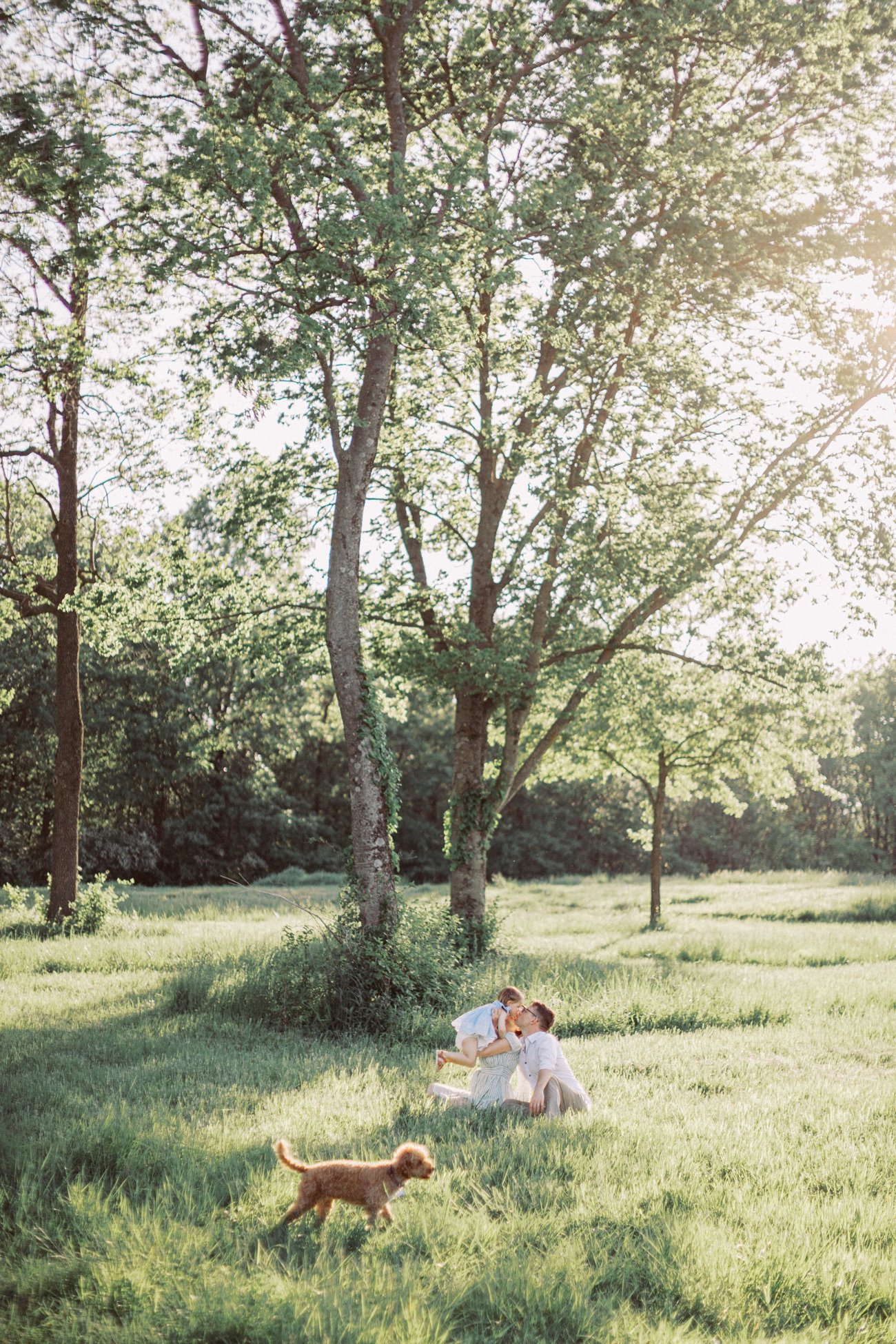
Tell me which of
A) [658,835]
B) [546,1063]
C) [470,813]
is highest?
[470,813]

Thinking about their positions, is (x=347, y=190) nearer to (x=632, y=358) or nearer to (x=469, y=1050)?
(x=632, y=358)

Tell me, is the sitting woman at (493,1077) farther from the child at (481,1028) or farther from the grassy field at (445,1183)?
the grassy field at (445,1183)

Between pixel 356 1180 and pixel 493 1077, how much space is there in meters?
3.27

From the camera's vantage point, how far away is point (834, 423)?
1791 cm

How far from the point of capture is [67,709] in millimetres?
19234

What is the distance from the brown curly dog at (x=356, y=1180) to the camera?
529 cm

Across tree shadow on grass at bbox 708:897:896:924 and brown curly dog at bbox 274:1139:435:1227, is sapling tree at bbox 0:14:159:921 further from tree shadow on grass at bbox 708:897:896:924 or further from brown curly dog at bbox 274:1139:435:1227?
tree shadow on grass at bbox 708:897:896:924

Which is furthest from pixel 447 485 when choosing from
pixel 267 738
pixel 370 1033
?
pixel 267 738

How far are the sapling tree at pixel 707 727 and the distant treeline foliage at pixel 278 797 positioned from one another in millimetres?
3431

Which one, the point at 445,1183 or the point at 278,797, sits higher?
the point at 278,797

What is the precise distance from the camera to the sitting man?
7906mm

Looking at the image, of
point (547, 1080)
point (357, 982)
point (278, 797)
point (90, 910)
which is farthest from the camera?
point (278, 797)

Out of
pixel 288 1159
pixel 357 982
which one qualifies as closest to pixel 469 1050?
pixel 288 1159

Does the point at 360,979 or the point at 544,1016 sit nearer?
the point at 544,1016
